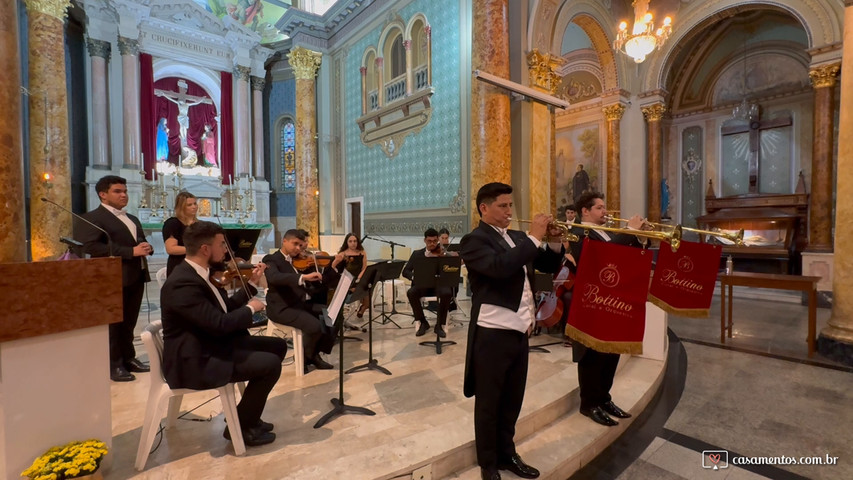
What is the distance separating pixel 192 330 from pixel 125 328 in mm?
1906

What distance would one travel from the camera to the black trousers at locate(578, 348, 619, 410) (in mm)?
3174

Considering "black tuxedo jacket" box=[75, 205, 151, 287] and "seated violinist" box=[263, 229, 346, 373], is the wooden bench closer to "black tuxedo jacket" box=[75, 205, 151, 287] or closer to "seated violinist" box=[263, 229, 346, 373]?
"seated violinist" box=[263, 229, 346, 373]

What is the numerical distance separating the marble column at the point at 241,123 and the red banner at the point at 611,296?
15.1 m

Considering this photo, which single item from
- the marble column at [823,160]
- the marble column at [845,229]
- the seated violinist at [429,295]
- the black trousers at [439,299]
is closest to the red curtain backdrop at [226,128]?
the seated violinist at [429,295]

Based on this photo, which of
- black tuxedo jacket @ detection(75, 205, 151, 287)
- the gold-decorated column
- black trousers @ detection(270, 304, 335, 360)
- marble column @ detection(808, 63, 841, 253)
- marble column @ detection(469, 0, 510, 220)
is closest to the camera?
black tuxedo jacket @ detection(75, 205, 151, 287)

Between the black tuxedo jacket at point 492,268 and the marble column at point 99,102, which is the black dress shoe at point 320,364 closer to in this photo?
the black tuxedo jacket at point 492,268

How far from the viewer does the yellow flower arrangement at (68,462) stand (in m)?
2.01

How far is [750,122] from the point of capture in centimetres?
1062

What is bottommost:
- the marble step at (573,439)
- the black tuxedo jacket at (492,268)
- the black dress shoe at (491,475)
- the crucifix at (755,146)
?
the marble step at (573,439)

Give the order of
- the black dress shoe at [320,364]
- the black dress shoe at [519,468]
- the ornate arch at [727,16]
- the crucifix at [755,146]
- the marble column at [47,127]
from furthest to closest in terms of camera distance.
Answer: the crucifix at [755,146] → the marble column at [47,127] → the ornate arch at [727,16] → the black dress shoe at [320,364] → the black dress shoe at [519,468]

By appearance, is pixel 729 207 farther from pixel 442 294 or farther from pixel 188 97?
pixel 188 97

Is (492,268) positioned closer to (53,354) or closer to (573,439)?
(573,439)

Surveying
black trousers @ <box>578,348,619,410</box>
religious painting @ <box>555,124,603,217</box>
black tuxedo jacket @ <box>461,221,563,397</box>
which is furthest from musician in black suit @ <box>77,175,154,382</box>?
religious painting @ <box>555,124,603,217</box>

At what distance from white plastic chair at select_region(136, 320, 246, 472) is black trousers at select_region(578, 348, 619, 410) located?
251cm
